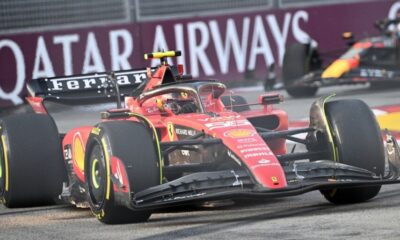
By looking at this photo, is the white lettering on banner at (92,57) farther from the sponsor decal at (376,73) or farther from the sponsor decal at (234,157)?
the sponsor decal at (234,157)

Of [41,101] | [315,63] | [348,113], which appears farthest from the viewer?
[315,63]

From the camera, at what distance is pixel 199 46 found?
22297 millimetres

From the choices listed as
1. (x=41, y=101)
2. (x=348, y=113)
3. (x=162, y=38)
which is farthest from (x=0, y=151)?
(x=162, y=38)

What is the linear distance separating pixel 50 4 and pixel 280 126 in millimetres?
11996

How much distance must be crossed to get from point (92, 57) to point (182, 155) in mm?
11622

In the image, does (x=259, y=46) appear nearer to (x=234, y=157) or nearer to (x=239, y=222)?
(x=234, y=157)

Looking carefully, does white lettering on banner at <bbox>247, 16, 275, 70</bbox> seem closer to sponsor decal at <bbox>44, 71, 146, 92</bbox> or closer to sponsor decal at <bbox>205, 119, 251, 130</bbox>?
sponsor decal at <bbox>44, 71, 146, 92</bbox>

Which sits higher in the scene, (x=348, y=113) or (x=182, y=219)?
(x=348, y=113)

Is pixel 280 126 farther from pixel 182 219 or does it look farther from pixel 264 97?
pixel 182 219

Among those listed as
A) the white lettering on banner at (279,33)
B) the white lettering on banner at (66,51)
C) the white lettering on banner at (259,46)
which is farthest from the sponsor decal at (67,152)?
the white lettering on banner at (279,33)

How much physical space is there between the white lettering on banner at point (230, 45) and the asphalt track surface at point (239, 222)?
12.3 meters

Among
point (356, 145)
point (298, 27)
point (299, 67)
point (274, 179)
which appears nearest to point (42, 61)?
point (299, 67)

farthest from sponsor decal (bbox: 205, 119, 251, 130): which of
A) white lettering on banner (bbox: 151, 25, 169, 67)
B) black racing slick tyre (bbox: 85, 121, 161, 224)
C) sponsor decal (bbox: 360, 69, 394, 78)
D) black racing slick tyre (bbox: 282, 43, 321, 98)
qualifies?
white lettering on banner (bbox: 151, 25, 169, 67)

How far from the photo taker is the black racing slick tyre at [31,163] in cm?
1012
